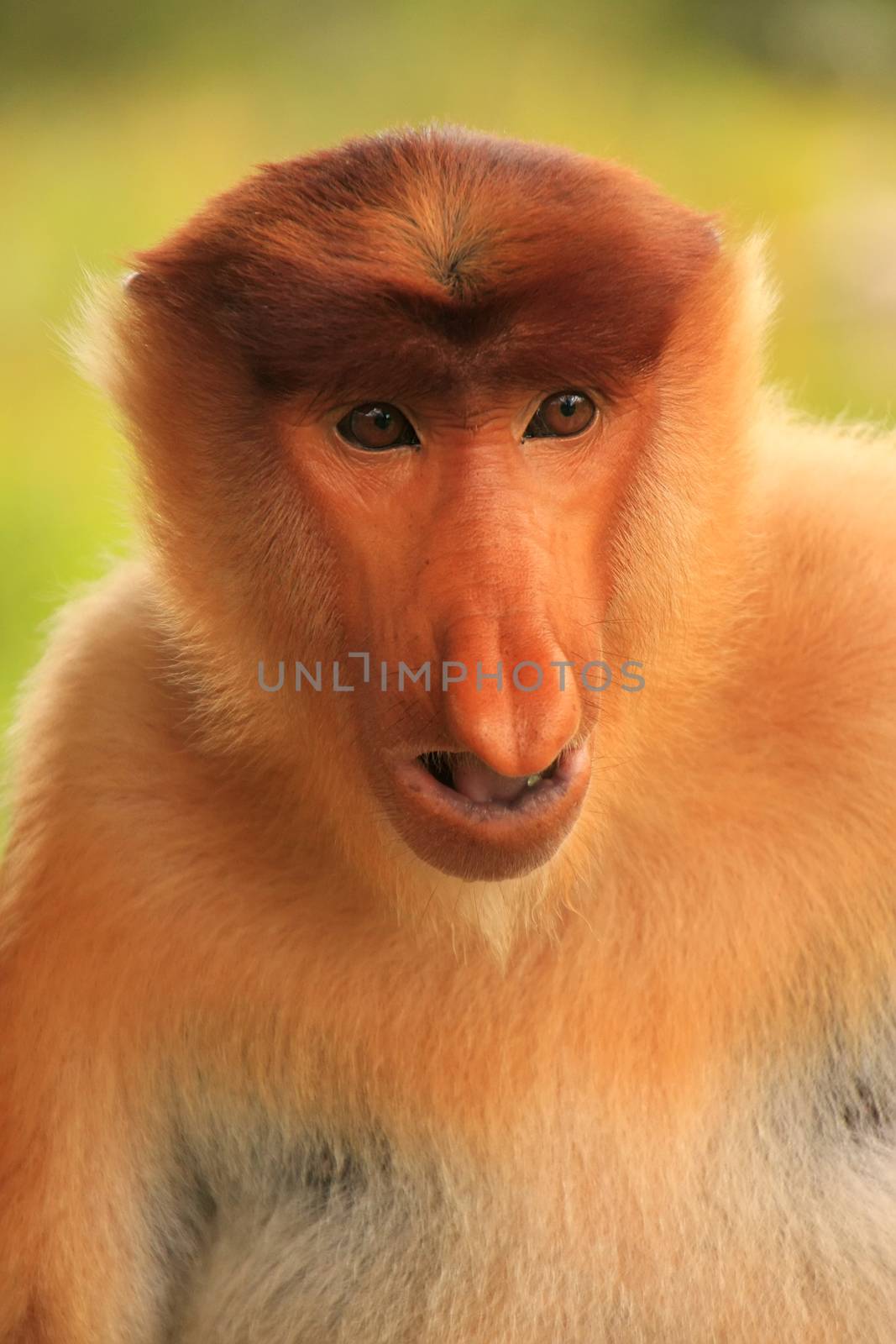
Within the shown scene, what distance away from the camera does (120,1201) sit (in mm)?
2424

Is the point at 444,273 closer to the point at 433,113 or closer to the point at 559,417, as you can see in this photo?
the point at 559,417

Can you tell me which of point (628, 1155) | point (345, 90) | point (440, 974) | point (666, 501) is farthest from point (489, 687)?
point (345, 90)

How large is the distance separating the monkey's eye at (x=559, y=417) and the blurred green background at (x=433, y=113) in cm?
423

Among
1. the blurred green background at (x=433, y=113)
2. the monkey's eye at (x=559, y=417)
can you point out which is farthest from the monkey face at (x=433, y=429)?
the blurred green background at (x=433, y=113)

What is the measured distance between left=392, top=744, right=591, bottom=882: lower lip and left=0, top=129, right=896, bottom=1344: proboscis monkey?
0.08 m

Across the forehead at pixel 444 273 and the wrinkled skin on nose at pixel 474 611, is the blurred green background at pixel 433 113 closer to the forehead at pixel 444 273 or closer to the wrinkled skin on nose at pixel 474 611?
the forehead at pixel 444 273

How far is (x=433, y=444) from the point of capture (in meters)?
2.00

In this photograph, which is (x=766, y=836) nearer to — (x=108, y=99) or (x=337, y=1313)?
(x=337, y=1313)

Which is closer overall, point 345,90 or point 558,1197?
point 558,1197

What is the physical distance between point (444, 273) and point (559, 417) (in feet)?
0.72

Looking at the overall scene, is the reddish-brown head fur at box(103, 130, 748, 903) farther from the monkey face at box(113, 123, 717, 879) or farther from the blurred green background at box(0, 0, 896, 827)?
the blurred green background at box(0, 0, 896, 827)

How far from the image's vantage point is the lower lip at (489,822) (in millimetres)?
1883

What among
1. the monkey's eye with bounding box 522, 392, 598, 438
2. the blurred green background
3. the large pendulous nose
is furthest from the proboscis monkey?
the blurred green background

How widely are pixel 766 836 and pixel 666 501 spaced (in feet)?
1.62
